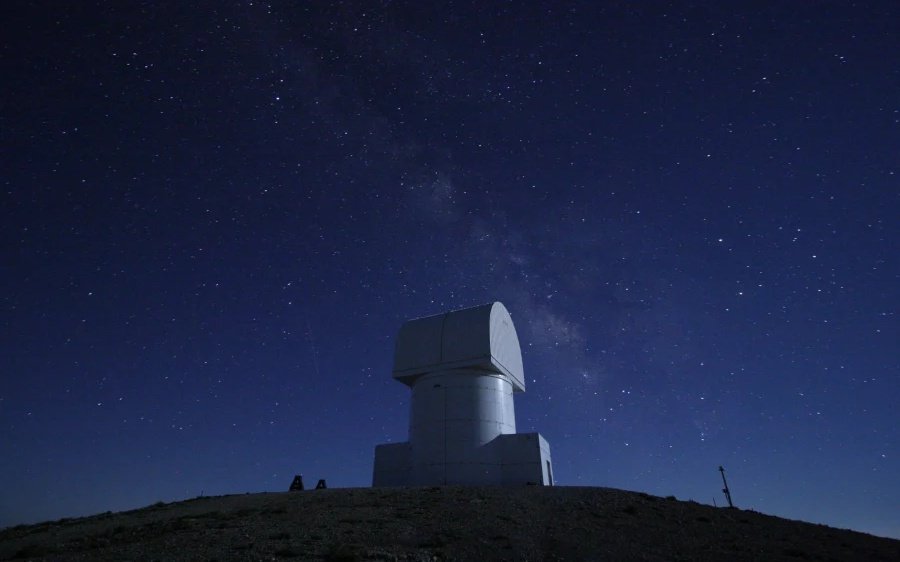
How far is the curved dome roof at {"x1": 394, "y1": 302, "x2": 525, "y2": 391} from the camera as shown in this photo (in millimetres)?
22438

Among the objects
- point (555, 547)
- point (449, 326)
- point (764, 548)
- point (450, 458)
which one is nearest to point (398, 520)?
point (555, 547)

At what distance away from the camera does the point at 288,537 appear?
33.7 ft

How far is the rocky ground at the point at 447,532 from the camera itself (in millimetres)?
9719

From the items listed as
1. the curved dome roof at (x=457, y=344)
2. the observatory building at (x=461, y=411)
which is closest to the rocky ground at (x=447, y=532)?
the observatory building at (x=461, y=411)

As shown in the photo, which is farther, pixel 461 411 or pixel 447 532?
pixel 461 411

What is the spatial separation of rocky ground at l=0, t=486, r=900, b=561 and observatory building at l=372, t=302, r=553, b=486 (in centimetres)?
530

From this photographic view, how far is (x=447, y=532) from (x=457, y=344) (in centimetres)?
1252

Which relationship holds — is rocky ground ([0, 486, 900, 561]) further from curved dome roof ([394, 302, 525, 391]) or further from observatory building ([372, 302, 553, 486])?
curved dome roof ([394, 302, 525, 391])

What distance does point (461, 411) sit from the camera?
21.5 meters

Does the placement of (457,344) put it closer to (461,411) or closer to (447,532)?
(461,411)

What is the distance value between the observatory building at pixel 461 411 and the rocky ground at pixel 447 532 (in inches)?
209

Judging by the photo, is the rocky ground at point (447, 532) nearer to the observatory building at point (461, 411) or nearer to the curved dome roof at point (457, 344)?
the observatory building at point (461, 411)

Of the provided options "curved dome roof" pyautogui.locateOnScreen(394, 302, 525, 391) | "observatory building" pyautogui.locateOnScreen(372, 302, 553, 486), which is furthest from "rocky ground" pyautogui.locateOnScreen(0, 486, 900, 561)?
"curved dome roof" pyautogui.locateOnScreen(394, 302, 525, 391)

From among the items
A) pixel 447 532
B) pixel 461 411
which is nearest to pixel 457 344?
pixel 461 411
